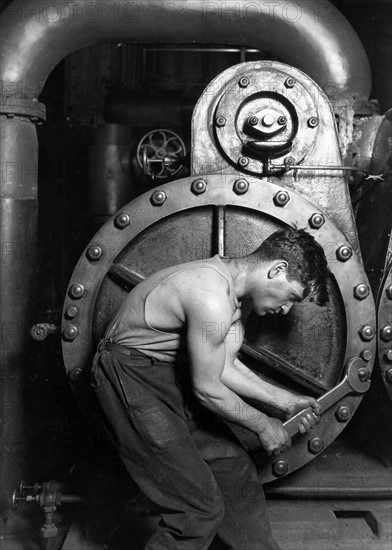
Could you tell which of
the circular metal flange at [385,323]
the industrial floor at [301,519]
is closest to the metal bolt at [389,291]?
the circular metal flange at [385,323]

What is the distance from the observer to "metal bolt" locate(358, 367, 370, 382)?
2.12 meters

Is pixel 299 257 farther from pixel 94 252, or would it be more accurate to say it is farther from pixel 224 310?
pixel 94 252

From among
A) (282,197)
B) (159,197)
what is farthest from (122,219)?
(282,197)

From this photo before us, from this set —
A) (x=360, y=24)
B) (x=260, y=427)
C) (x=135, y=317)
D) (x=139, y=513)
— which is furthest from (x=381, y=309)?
(x=360, y=24)

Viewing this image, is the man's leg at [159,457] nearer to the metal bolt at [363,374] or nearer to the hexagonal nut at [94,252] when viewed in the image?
the hexagonal nut at [94,252]

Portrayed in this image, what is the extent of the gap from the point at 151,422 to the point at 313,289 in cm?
59

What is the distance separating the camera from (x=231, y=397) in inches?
71.0

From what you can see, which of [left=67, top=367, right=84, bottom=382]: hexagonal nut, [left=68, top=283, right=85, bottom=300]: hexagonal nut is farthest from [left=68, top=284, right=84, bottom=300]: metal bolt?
[left=67, top=367, right=84, bottom=382]: hexagonal nut

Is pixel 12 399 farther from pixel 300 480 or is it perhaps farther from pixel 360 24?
pixel 360 24

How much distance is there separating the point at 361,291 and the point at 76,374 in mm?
971

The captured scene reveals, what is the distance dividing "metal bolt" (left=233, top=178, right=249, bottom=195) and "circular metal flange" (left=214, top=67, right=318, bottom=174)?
13 cm

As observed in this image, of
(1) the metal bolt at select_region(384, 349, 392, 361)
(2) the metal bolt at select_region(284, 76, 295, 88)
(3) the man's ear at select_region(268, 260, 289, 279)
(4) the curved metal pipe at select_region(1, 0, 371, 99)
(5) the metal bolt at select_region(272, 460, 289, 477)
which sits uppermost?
(4) the curved metal pipe at select_region(1, 0, 371, 99)

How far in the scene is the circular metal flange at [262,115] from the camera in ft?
7.25

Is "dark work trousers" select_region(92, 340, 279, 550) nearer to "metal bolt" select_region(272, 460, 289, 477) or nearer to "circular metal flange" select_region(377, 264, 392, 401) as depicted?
"metal bolt" select_region(272, 460, 289, 477)
